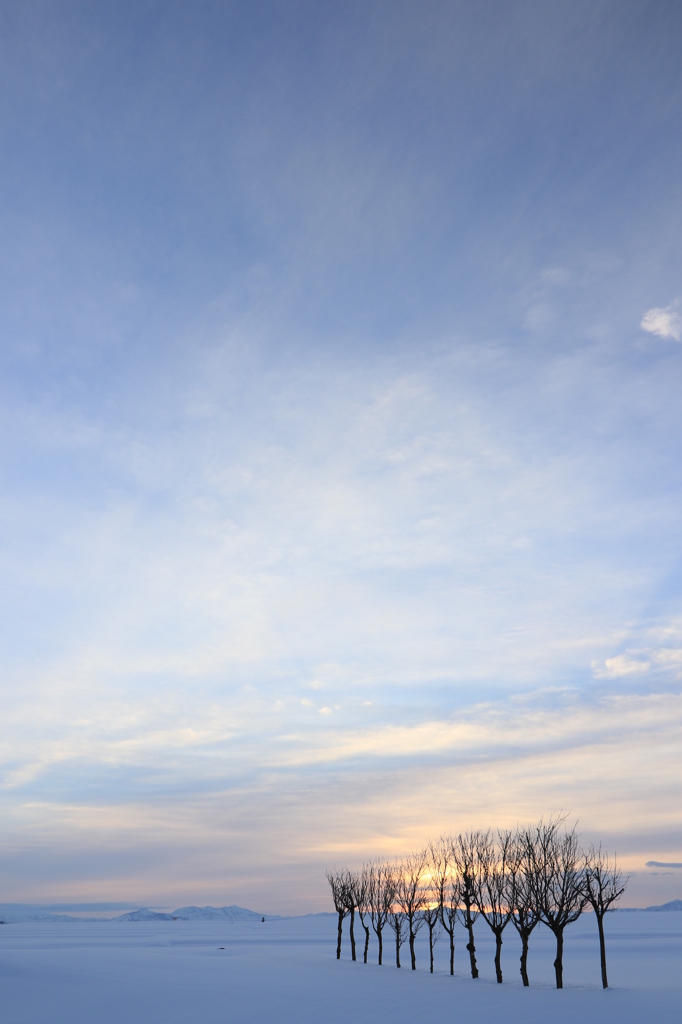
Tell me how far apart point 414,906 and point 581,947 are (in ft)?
123

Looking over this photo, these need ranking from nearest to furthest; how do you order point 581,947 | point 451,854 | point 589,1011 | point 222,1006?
point 589,1011
point 222,1006
point 451,854
point 581,947

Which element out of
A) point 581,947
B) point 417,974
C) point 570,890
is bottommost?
point 581,947

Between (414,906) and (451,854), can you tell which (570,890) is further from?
(414,906)

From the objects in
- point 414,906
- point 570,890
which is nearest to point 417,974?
Result: point 414,906

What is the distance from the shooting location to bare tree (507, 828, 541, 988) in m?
37.7

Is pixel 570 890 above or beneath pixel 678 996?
above

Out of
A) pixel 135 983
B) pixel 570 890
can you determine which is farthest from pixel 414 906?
pixel 135 983

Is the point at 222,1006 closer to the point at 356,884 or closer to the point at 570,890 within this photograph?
the point at 570,890

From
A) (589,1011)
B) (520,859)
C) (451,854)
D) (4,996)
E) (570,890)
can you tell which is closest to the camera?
(589,1011)

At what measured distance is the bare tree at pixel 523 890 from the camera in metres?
37.7

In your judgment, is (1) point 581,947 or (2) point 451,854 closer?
(2) point 451,854

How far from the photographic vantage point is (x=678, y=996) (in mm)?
32188

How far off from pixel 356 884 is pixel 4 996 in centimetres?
2971

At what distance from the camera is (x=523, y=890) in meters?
39.3
